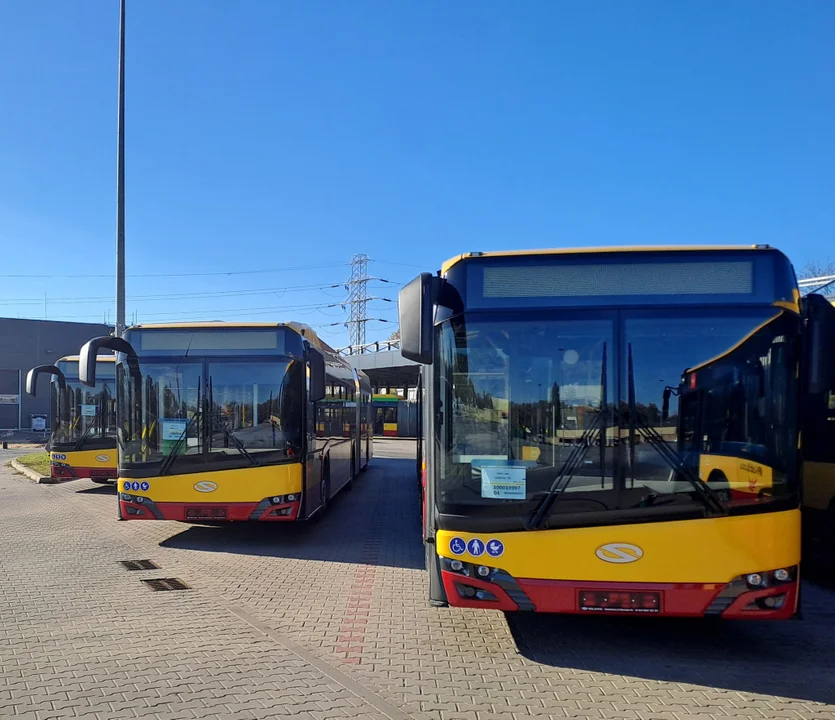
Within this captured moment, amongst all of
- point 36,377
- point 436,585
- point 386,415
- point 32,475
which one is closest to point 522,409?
point 436,585

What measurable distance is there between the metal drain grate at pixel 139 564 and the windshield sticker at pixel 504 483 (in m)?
5.05

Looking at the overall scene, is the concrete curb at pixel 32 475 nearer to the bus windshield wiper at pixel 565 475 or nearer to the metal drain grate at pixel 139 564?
the metal drain grate at pixel 139 564

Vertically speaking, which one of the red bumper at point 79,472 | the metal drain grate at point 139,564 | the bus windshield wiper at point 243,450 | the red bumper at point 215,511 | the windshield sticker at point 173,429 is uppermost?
the windshield sticker at point 173,429

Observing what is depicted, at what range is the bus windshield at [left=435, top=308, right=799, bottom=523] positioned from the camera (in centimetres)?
494

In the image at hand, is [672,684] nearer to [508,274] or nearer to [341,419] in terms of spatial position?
[508,274]

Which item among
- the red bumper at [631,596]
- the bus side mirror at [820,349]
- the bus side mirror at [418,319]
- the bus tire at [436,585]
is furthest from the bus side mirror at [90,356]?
the bus side mirror at [820,349]

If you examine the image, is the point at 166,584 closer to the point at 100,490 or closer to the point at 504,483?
the point at 504,483

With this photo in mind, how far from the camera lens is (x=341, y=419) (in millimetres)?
13750

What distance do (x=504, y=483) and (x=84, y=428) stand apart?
556 inches

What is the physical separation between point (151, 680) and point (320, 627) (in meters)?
1.65

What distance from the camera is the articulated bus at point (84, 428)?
53.2ft

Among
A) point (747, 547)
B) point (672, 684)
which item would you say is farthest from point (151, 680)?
point (747, 547)

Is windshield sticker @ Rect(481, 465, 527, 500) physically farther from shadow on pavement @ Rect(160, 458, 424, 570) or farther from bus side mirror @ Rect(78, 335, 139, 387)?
bus side mirror @ Rect(78, 335, 139, 387)

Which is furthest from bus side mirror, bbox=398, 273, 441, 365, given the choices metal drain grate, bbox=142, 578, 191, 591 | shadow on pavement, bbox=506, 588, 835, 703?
metal drain grate, bbox=142, 578, 191, 591
